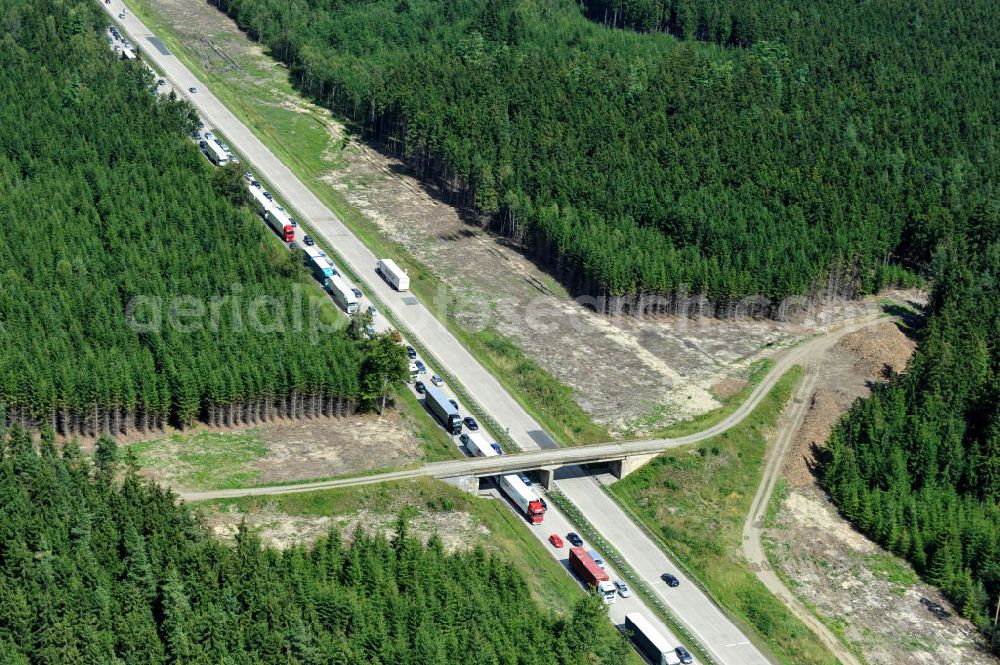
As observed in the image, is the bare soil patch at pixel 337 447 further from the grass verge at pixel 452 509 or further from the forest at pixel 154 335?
the grass verge at pixel 452 509

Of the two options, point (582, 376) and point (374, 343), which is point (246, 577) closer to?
point (374, 343)

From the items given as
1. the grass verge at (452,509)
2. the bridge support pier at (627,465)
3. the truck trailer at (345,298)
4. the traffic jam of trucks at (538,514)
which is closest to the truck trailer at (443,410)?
the traffic jam of trucks at (538,514)

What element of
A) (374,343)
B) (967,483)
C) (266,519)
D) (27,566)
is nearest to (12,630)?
(27,566)

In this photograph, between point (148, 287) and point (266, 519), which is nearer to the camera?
point (266, 519)

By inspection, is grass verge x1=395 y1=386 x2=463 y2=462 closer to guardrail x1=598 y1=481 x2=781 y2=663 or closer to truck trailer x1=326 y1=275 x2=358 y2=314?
guardrail x1=598 y1=481 x2=781 y2=663

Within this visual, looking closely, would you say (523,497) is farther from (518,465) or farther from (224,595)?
(224,595)

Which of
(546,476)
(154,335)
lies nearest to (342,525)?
(546,476)
